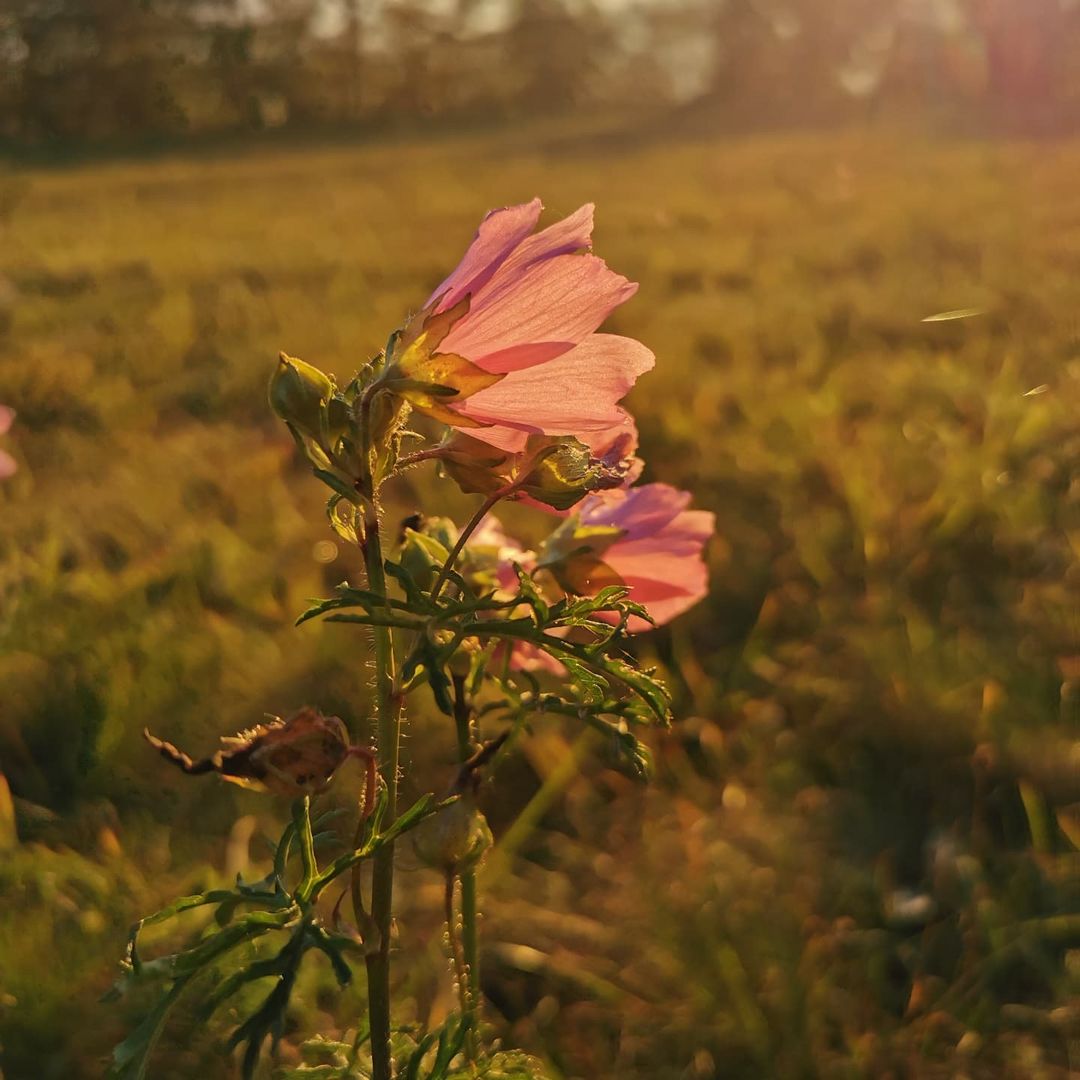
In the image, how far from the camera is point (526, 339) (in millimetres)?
663

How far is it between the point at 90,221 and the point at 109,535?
5.61 meters

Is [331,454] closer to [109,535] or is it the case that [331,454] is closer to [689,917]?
[689,917]

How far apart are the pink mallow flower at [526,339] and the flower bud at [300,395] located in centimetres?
5

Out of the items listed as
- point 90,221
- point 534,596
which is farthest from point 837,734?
point 90,221

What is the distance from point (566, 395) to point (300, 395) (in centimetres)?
15

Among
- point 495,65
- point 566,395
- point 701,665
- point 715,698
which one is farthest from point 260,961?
point 495,65

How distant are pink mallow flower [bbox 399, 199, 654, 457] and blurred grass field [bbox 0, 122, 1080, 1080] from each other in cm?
74

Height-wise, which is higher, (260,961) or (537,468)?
(537,468)

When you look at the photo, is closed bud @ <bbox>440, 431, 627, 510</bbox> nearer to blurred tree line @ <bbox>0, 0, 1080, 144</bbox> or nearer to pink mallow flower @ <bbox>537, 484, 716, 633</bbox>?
pink mallow flower @ <bbox>537, 484, 716, 633</bbox>

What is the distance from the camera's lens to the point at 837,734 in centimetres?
173

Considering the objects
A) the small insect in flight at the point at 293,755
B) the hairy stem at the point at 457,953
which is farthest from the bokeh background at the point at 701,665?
the small insect in flight at the point at 293,755

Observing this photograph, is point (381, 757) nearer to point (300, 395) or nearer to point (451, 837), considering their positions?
point (451, 837)

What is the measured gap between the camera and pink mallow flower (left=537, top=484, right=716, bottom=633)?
779 millimetres

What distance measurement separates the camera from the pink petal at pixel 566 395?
65 cm
